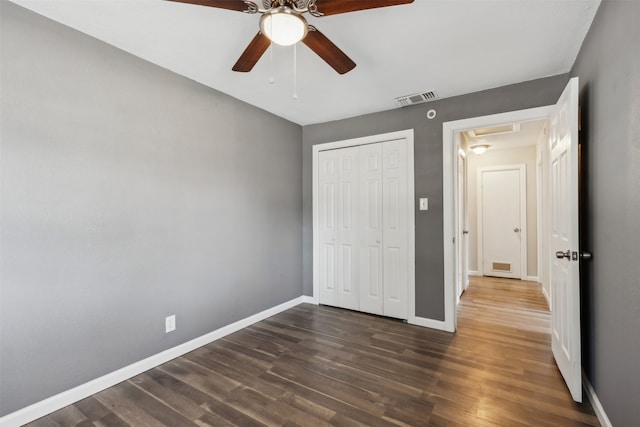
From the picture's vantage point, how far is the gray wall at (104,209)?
5.75 feet

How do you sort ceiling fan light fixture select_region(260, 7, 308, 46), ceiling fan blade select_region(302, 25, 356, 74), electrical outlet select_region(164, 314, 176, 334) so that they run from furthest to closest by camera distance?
electrical outlet select_region(164, 314, 176, 334), ceiling fan blade select_region(302, 25, 356, 74), ceiling fan light fixture select_region(260, 7, 308, 46)

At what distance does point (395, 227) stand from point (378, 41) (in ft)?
6.53

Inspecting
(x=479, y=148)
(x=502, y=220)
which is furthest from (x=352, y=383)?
(x=502, y=220)

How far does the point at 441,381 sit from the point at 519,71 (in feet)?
8.71

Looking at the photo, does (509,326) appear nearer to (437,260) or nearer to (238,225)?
(437,260)

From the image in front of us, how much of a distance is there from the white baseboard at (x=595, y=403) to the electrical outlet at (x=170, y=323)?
9.89ft

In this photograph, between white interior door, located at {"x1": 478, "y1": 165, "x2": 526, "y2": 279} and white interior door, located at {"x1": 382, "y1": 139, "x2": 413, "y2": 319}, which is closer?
white interior door, located at {"x1": 382, "y1": 139, "x2": 413, "y2": 319}

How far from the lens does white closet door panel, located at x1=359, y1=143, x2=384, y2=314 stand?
355cm

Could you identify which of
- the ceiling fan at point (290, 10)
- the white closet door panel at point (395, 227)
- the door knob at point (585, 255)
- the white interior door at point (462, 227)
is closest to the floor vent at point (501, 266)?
the white interior door at point (462, 227)

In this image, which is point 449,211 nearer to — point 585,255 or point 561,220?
point 561,220

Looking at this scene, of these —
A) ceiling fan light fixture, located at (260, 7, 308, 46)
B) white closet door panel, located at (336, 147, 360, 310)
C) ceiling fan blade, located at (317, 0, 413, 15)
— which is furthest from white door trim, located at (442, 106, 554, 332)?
ceiling fan light fixture, located at (260, 7, 308, 46)

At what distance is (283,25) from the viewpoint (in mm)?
1487

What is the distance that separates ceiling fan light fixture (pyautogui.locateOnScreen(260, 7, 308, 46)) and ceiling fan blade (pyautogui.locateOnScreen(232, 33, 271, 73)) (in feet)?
0.34

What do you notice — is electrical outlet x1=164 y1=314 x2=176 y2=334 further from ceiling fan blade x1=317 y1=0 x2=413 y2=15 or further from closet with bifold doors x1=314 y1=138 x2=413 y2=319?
ceiling fan blade x1=317 y1=0 x2=413 y2=15
